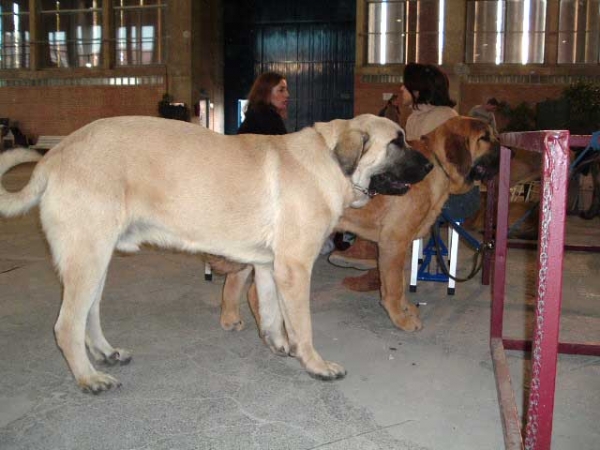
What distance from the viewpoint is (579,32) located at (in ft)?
57.8

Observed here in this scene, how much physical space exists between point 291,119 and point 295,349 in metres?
20.3

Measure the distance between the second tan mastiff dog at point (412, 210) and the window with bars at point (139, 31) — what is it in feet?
63.4

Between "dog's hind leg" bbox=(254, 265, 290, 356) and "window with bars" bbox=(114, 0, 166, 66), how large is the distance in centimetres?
1976

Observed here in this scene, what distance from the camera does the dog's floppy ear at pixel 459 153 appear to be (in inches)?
161

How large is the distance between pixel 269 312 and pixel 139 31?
20.6 meters

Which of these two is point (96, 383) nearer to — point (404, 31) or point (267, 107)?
point (267, 107)

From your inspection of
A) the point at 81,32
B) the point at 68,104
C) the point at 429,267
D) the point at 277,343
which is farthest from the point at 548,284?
the point at 81,32

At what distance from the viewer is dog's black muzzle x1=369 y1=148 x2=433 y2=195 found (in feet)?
10.4

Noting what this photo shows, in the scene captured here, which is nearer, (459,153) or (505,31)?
(459,153)

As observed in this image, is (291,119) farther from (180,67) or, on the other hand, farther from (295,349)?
(295,349)

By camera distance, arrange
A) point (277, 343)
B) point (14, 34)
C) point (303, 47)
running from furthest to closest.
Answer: point (14, 34)
point (303, 47)
point (277, 343)

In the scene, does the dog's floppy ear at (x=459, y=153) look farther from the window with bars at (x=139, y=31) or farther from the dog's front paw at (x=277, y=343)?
the window with bars at (x=139, y=31)

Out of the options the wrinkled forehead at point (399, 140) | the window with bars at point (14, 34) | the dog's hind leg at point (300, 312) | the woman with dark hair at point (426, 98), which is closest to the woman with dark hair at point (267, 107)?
the woman with dark hair at point (426, 98)

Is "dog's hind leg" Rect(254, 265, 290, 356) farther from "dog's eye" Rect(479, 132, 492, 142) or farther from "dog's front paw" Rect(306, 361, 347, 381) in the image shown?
"dog's eye" Rect(479, 132, 492, 142)
